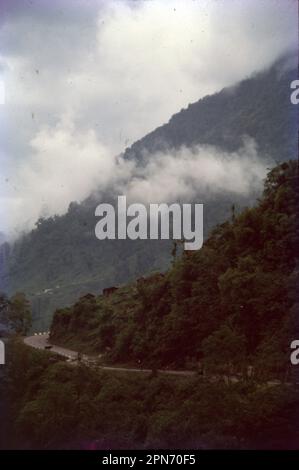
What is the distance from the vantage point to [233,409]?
16453mm

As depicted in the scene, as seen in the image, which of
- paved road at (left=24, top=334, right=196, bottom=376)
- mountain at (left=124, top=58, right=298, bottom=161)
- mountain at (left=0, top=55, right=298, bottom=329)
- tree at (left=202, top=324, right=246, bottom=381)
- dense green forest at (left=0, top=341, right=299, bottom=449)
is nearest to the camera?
dense green forest at (left=0, top=341, right=299, bottom=449)

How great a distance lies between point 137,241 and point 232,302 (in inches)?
3012

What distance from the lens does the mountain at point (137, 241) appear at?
8956cm

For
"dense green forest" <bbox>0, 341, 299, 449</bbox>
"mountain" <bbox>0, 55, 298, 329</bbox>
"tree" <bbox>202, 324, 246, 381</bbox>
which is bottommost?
"dense green forest" <bbox>0, 341, 299, 449</bbox>

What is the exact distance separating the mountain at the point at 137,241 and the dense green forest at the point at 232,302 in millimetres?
47243

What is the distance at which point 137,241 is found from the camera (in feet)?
329

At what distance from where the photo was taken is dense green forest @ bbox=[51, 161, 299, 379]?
67.1 ft

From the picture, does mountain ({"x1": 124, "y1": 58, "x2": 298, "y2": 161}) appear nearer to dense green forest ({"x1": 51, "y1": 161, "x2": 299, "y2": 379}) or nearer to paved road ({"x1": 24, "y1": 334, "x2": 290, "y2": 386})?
paved road ({"x1": 24, "y1": 334, "x2": 290, "y2": 386})

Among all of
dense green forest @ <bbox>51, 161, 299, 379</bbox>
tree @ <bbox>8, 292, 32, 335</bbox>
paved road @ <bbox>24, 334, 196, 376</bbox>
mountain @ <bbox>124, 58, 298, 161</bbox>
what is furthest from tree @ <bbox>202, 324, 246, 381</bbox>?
mountain @ <bbox>124, 58, 298, 161</bbox>

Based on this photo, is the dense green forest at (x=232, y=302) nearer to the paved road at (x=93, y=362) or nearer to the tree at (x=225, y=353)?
the tree at (x=225, y=353)

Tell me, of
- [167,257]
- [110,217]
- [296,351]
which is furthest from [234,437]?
[167,257]

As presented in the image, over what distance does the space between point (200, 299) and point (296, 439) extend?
35.4 feet

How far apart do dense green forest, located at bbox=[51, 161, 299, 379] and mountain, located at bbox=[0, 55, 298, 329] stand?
47.2 meters

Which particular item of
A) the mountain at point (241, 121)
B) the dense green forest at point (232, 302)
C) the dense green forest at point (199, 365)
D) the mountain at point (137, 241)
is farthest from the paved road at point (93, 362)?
the mountain at point (241, 121)
